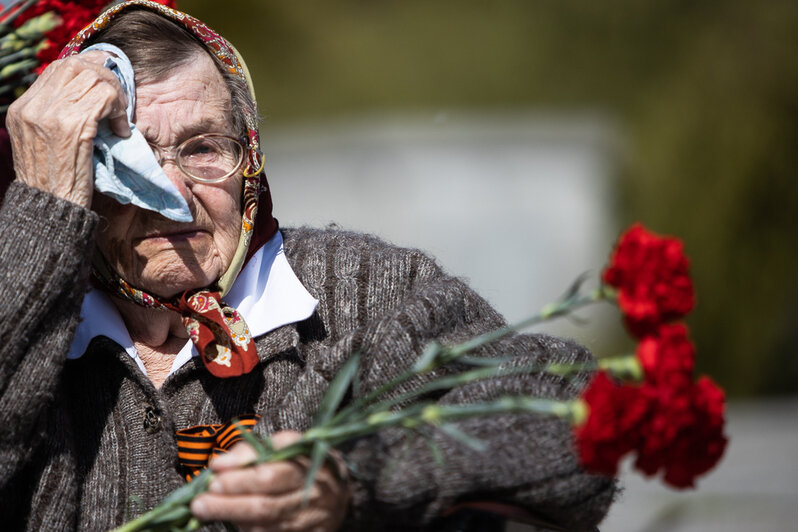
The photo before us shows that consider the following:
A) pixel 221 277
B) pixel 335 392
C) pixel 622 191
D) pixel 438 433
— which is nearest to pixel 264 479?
pixel 335 392

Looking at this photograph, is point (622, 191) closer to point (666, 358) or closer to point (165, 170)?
point (165, 170)

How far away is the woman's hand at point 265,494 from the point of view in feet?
5.54

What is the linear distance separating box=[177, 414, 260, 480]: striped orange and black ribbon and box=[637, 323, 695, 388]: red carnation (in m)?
1.02

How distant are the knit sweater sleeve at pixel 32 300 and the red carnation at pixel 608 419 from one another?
3.75 ft

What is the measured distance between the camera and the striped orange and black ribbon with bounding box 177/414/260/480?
227 centimetres

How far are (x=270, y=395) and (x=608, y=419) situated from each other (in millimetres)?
1056

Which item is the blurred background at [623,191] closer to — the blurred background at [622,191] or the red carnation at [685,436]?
the blurred background at [622,191]

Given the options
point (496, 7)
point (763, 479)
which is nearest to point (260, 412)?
point (763, 479)

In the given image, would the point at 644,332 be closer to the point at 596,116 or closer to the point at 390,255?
the point at 390,255

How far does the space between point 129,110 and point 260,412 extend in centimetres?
73

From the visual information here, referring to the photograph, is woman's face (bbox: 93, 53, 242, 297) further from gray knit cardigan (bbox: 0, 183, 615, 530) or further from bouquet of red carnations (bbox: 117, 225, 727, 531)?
bouquet of red carnations (bbox: 117, 225, 727, 531)

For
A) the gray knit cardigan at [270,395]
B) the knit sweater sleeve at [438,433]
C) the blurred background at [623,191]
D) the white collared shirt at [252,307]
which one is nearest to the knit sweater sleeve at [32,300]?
the gray knit cardigan at [270,395]

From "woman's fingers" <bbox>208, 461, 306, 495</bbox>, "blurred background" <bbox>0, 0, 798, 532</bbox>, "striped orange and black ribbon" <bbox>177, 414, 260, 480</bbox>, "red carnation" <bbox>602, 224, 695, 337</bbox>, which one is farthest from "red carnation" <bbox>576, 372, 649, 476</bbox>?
"blurred background" <bbox>0, 0, 798, 532</bbox>

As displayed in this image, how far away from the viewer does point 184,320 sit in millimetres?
2355
